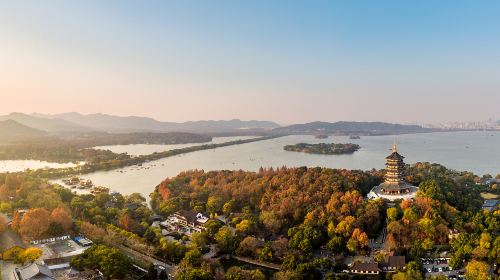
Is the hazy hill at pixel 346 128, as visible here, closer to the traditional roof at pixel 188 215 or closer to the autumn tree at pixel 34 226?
the traditional roof at pixel 188 215

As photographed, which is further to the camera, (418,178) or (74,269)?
(418,178)

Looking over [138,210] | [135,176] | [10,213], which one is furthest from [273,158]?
[10,213]

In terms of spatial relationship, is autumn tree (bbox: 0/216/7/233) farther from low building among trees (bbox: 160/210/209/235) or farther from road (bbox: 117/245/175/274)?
low building among trees (bbox: 160/210/209/235)

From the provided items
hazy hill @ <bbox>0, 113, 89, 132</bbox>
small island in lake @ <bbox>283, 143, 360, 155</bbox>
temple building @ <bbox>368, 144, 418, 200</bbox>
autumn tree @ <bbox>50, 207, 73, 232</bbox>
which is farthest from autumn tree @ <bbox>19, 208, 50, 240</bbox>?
hazy hill @ <bbox>0, 113, 89, 132</bbox>

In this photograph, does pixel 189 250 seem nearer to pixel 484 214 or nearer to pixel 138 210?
pixel 138 210

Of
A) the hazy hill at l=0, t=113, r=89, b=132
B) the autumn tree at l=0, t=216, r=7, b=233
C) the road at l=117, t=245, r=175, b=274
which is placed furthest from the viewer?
the hazy hill at l=0, t=113, r=89, b=132

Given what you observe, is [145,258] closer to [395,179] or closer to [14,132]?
[395,179]
